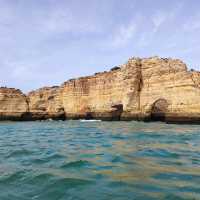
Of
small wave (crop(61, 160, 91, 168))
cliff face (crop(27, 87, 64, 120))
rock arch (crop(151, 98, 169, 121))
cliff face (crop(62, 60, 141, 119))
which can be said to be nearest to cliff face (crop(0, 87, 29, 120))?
cliff face (crop(27, 87, 64, 120))

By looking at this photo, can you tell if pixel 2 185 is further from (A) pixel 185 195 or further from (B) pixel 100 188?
(A) pixel 185 195

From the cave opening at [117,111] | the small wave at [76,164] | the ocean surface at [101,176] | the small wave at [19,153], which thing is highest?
the cave opening at [117,111]

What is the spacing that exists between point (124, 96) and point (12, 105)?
22015 mm

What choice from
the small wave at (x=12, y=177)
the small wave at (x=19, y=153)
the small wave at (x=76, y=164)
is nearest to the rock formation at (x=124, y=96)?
the small wave at (x=19, y=153)

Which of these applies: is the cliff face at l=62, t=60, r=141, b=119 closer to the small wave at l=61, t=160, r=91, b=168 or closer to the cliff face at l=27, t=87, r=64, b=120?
the cliff face at l=27, t=87, r=64, b=120

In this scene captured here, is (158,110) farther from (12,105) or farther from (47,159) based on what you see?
(47,159)

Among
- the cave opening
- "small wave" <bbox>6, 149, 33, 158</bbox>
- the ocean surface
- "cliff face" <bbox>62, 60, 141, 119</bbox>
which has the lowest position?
the ocean surface

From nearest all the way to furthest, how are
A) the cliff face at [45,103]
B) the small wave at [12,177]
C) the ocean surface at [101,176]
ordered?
the ocean surface at [101,176] < the small wave at [12,177] < the cliff face at [45,103]

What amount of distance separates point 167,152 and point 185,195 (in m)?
4.96

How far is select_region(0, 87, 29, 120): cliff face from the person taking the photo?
173 feet

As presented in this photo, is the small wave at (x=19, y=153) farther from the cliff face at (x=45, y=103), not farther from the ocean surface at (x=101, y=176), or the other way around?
the cliff face at (x=45, y=103)

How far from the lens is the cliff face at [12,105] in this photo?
52.7 metres

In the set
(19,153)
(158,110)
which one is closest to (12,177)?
(19,153)


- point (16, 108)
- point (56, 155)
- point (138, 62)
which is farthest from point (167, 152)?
point (16, 108)
